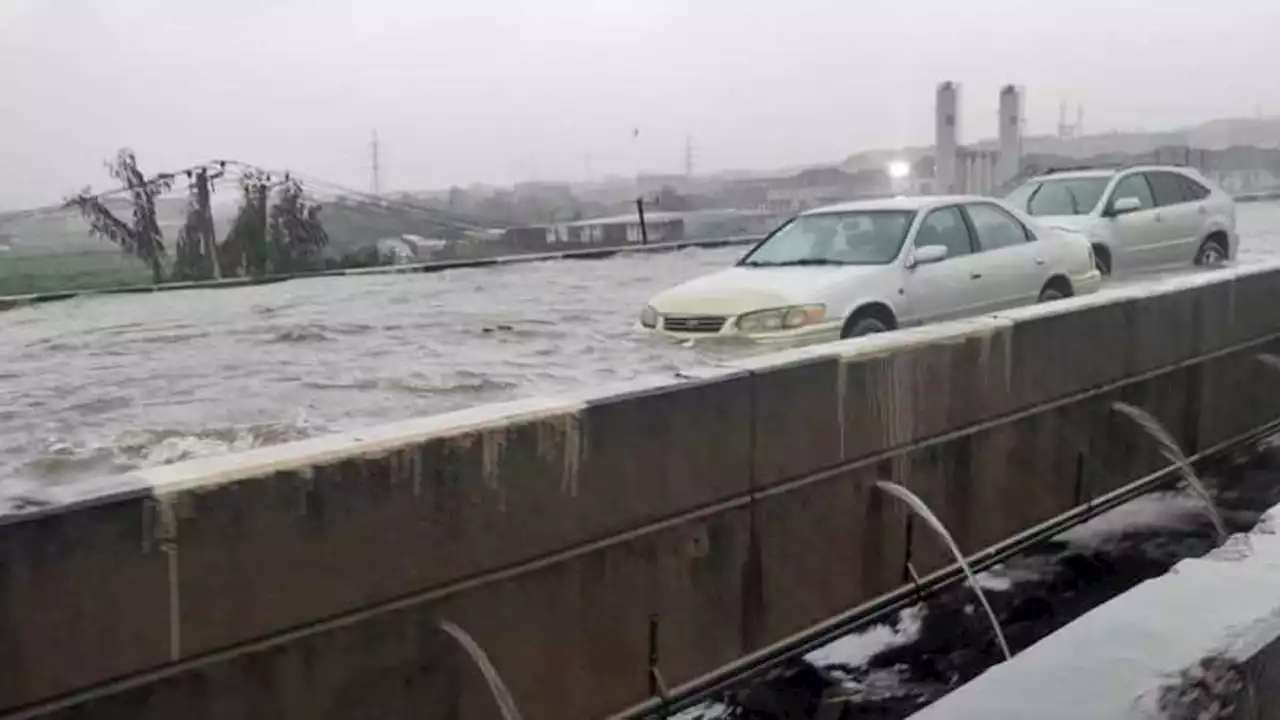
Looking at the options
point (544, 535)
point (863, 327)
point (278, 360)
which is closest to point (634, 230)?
point (278, 360)

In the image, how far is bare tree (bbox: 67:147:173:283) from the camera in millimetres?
20422

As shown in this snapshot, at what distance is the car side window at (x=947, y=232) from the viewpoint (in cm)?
1179

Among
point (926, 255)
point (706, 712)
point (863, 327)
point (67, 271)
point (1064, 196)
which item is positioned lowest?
point (706, 712)

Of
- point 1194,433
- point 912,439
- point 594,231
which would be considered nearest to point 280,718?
point 912,439

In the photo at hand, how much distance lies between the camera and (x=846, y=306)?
10602mm

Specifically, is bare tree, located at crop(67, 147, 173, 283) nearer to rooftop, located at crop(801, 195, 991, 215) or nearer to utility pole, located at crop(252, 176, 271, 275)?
utility pole, located at crop(252, 176, 271, 275)

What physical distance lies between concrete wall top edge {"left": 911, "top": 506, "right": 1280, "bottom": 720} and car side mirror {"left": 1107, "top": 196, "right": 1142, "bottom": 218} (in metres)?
14.7

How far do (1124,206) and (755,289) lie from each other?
26.5 ft

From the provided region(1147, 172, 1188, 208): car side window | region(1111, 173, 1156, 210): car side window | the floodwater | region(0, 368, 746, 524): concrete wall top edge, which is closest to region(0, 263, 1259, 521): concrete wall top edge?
region(0, 368, 746, 524): concrete wall top edge

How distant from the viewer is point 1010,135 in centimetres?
3350

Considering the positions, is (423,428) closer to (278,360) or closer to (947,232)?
(947,232)

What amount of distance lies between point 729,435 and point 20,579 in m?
3.18

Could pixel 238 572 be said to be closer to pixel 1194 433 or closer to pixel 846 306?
pixel 846 306

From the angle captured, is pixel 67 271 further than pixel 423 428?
Yes
